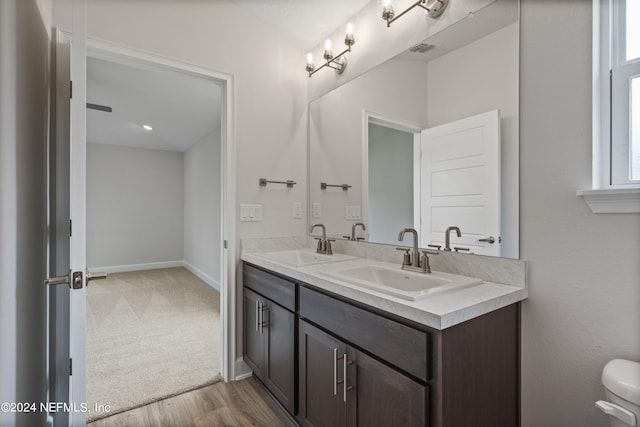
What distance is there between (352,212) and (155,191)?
16.6 feet

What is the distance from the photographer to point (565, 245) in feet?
3.58

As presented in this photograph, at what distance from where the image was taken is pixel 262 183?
2229 millimetres

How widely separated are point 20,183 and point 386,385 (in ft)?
4.79

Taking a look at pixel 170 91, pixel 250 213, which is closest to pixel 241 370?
pixel 250 213

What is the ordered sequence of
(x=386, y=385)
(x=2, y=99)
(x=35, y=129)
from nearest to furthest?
1. (x=2, y=99)
2. (x=386, y=385)
3. (x=35, y=129)

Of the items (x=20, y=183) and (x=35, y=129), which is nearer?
(x=20, y=183)

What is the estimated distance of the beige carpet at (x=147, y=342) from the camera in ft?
6.50

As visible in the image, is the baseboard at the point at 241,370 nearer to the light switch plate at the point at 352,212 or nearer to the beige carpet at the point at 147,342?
the beige carpet at the point at 147,342

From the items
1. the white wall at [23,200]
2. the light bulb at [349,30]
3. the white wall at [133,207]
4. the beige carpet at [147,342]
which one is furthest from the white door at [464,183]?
the white wall at [133,207]

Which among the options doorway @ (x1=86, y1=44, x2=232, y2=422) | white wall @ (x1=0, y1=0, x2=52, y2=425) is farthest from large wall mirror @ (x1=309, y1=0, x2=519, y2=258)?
white wall @ (x1=0, y1=0, x2=52, y2=425)

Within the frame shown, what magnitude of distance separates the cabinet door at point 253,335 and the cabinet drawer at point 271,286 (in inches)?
2.5

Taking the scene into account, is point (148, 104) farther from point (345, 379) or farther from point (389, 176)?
point (345, 379)

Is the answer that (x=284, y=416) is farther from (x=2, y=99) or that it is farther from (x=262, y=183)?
(x=2, y=99)

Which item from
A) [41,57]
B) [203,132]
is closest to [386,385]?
[41,57]
